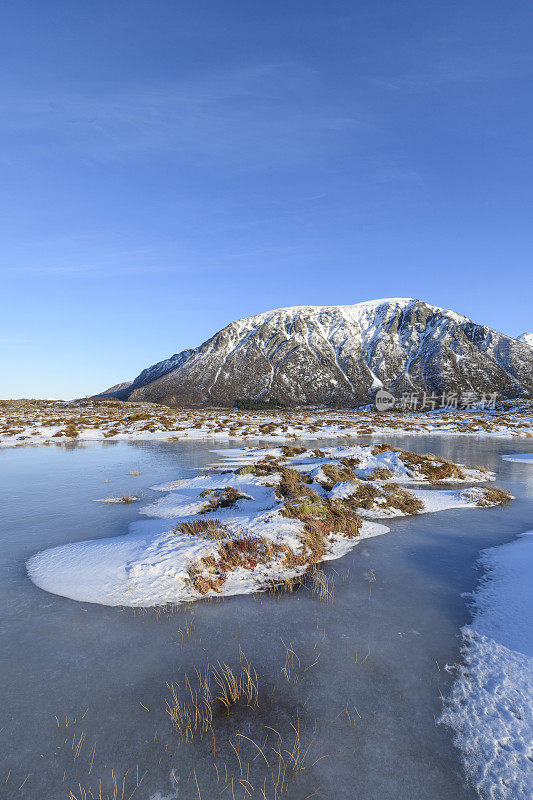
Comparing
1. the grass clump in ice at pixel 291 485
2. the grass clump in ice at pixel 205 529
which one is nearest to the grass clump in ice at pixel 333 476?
the grass clump in ice at pixel 291 485

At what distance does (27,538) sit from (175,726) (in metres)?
8.89

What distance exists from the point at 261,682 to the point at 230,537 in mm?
4687

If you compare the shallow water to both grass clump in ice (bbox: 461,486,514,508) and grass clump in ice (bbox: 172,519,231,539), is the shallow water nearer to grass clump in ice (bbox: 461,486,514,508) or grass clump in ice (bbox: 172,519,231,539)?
grass clump in ice (bbox: 172,519,231,539)

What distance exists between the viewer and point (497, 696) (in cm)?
521

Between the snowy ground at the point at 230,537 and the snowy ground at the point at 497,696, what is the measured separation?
13.8 ft

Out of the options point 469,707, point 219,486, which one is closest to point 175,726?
point 469,707

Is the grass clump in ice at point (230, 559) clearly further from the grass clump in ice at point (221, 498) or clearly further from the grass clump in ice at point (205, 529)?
the grass clump in ice at point (221, 498)

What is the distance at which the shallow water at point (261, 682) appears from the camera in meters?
4.11

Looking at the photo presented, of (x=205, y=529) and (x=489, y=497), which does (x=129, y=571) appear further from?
(x=489, y=497)

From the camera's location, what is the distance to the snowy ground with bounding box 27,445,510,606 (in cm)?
847

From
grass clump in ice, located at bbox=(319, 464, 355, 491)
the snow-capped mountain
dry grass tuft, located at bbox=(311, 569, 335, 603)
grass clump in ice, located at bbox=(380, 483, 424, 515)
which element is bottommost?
dry grass tuft, located at bbox=(311, 569, 335, 603)

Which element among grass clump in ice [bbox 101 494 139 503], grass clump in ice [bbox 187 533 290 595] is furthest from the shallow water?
grass clump in ice [bbox 101 494 139 503]

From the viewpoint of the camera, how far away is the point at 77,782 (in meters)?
4.03

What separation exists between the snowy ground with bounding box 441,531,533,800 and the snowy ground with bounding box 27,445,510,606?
420 centimetres
